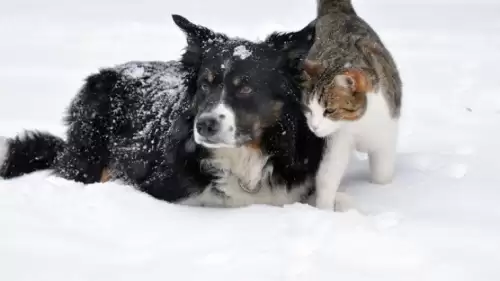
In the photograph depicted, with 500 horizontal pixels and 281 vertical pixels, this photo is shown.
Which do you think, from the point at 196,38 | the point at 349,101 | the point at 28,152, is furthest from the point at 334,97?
the point at 28,152

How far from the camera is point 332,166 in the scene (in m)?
3.96

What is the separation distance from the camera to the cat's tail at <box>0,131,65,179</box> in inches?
202

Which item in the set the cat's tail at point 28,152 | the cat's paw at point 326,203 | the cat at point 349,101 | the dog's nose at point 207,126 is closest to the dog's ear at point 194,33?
the cat at point 349,101

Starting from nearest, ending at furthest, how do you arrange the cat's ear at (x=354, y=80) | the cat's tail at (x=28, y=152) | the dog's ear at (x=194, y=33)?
1. the cat's ear at (x=354, y=80)
2. the dog's ear at (x=194, y=33)
3. the cat's tail at (x=28, y=152)

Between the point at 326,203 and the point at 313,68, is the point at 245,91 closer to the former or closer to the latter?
the point at 313,68

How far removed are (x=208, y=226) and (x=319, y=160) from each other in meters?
1.09

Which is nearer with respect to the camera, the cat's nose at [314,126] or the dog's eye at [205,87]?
the cat's nose at [314,126]

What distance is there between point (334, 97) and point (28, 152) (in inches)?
107

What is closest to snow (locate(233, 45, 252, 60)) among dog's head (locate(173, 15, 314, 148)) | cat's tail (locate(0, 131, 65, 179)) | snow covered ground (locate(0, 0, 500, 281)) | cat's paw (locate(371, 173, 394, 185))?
dog's head (locate(173, 15, 314, 148))

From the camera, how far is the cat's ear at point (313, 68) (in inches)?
152

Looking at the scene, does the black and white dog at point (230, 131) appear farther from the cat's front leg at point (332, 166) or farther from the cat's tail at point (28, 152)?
the cat's tail at point (28, 152)

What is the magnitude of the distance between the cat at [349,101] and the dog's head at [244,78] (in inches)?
5.7

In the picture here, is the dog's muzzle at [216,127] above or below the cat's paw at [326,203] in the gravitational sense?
above

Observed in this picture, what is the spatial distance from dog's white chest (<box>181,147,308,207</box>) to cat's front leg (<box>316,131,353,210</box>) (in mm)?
273
